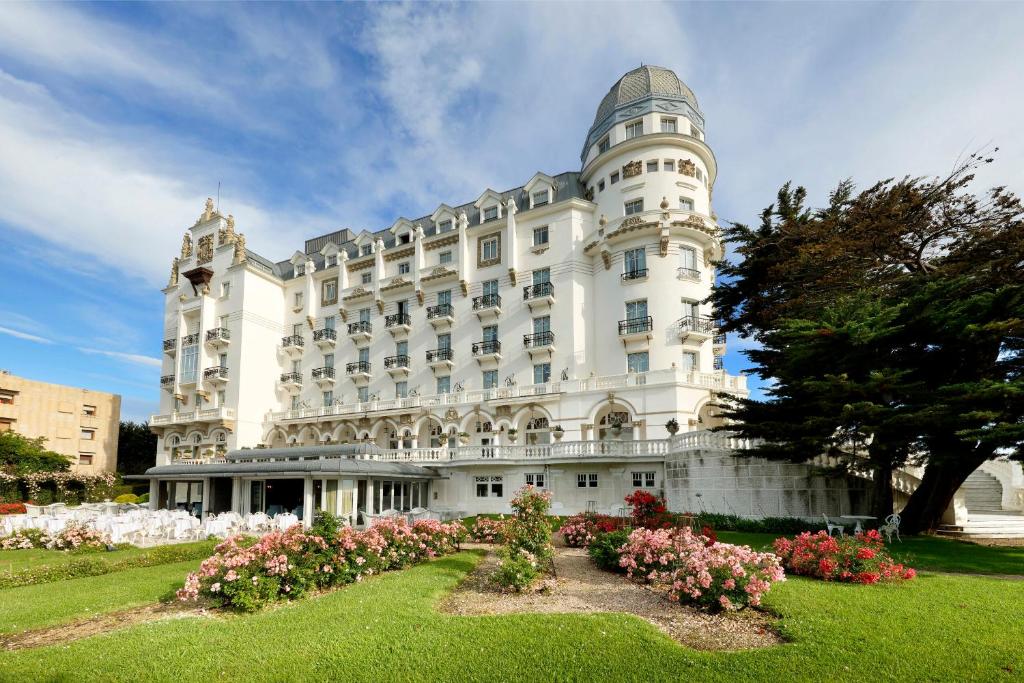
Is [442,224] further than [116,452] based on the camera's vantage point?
No

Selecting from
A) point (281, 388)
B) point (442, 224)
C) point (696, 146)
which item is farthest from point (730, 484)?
point (281, 388)

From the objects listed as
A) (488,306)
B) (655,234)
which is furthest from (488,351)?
(655,234)

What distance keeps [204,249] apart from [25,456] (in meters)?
20.4

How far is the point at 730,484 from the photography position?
23156 millimetres

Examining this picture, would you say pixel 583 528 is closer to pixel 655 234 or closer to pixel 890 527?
pixel 890 527

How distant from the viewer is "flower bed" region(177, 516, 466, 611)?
10453mm

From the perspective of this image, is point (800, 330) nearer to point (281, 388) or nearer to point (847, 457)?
point (847, 457)

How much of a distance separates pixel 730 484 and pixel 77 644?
68.9 ft

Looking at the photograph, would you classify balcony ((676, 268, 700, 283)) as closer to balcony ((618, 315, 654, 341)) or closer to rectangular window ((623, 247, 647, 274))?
rectangular window ((623, 247, 647, 274))

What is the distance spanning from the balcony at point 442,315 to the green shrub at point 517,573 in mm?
29452

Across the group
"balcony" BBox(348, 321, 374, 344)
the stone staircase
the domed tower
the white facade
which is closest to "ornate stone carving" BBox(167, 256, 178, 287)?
the white facade

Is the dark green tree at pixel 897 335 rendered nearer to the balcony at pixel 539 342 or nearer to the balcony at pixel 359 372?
the balcony at pixel 539 342

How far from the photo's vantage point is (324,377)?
4528cm

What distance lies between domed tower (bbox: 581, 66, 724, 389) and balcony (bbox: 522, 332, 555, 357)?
2865 millimetres
